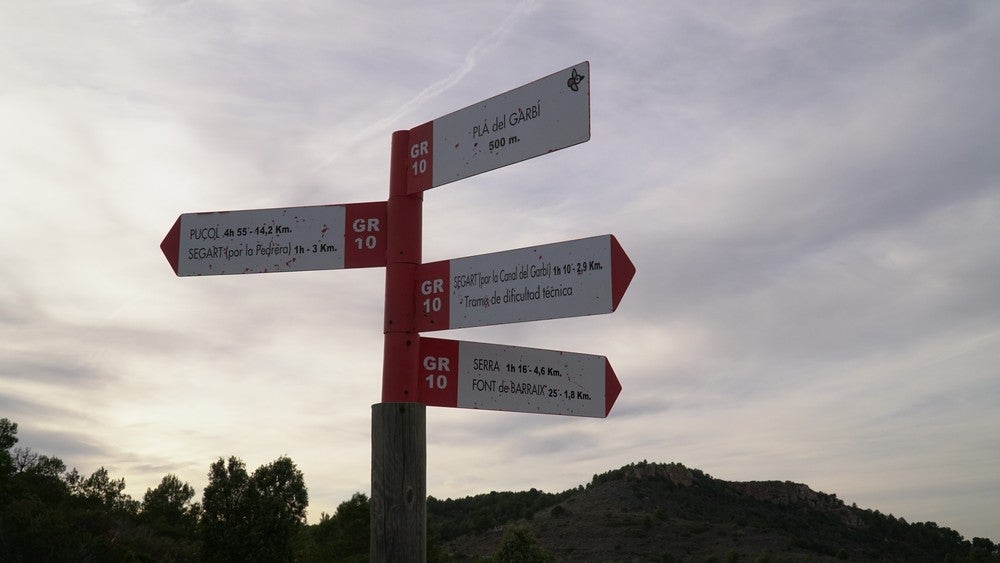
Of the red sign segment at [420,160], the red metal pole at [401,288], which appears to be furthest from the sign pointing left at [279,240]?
the red sign segment at [420,160]

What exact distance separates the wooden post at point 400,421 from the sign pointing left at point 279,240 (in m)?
0.16

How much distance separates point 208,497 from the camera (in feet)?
145

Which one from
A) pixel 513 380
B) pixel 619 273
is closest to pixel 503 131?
pixel 619 273

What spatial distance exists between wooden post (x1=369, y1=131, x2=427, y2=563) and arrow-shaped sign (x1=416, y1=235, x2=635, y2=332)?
0.40 feet

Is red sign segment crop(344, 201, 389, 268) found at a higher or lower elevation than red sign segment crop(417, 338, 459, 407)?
higher

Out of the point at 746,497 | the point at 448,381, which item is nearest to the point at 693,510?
the point at 746,497

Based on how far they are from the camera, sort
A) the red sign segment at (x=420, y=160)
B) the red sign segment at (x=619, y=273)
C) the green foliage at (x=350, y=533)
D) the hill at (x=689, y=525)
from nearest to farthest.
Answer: the red sign segment at (x=619, y=273)
the red sign segment at (x=420, y=160)
the green foliage at (x=350, y=533)
the hill at (x=689, y=525)

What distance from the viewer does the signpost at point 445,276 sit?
17.3 feet

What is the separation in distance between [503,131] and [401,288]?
44.6 inches

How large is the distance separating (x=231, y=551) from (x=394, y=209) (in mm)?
40829

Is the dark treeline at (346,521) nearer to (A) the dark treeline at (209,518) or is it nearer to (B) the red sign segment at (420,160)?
(A) the dark treeline at (209,518)

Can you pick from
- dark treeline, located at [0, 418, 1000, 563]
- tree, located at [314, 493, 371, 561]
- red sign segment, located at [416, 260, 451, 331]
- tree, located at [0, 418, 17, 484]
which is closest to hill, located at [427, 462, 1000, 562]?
dark treeline, located at [0, 418, 1000, 563]

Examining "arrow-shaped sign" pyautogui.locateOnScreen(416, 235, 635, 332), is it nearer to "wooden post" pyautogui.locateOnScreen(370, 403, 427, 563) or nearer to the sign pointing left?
the sign pointing left

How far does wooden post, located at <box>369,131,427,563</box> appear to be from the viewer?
5305 mm
